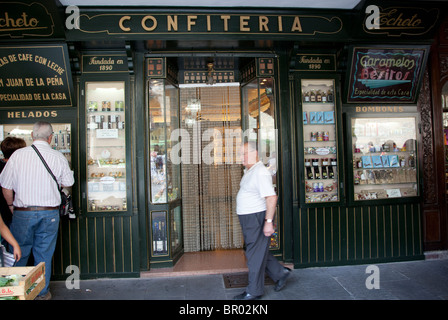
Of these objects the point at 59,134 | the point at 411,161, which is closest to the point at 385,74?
the point at 411,161

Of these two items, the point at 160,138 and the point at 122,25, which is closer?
the point at 122,25

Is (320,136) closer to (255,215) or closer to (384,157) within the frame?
(384,157)

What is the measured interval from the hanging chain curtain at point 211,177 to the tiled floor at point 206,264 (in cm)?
25

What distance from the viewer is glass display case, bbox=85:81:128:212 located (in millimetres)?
4867

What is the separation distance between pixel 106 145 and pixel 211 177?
1.98 metres

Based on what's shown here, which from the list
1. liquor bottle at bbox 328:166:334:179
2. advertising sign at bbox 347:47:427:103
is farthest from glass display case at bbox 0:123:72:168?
advertising sign at bbox 347:47:427:103

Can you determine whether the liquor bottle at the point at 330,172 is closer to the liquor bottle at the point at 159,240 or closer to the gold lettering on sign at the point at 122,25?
the liquor bottle at the point at 159,240

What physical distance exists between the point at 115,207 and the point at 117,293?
49.0 inches

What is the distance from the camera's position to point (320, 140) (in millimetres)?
5207

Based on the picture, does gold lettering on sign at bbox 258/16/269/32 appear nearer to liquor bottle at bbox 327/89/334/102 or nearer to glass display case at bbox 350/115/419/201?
liquor bottle at bbox 327/89/334/102

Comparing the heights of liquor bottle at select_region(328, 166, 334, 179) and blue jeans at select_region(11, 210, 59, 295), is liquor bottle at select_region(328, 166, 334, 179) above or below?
above

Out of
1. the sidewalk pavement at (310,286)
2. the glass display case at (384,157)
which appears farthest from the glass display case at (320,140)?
the sidewalk pavement at (310,286)

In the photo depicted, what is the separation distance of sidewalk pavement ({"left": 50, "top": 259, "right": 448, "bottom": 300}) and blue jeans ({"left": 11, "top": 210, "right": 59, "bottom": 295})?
720mm

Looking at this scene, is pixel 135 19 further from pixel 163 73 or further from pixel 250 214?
pixel 250 214
